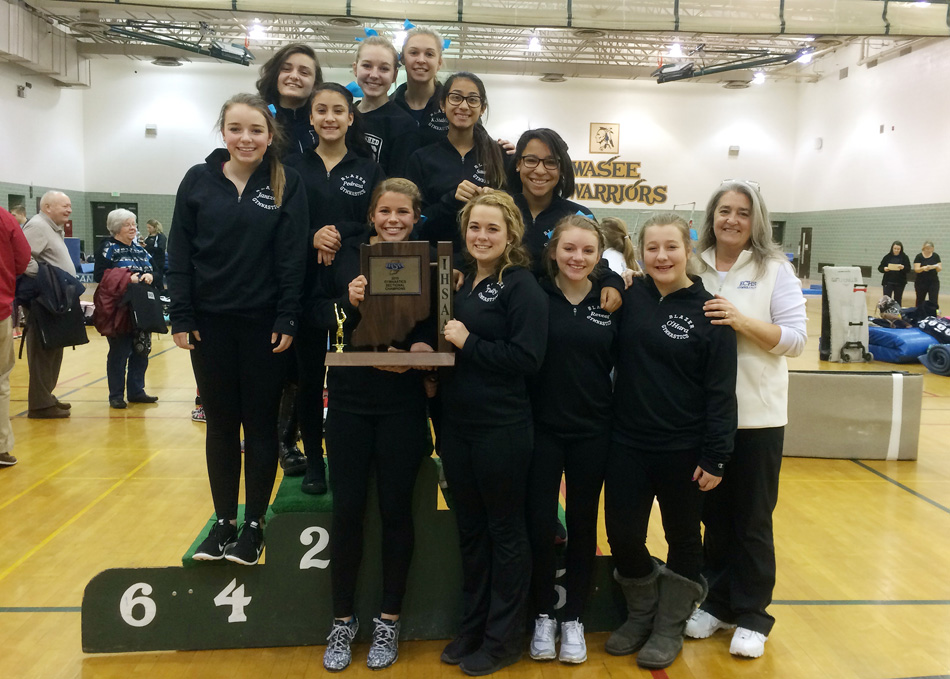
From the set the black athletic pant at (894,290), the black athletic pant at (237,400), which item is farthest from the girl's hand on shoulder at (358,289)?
the black athletic pant at (894,290)

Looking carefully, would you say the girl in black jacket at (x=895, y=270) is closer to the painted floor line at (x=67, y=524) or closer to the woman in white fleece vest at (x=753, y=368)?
the woman in white fleece vest at (x=753, y=368)

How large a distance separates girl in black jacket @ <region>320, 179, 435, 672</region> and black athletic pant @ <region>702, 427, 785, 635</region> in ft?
3.35

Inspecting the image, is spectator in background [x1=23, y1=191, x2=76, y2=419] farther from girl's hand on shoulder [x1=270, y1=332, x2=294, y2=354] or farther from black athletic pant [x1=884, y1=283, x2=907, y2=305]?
black athletic pant [x1=884, y1=283, x2=907, y2=305]

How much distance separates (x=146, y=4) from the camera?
11.1m

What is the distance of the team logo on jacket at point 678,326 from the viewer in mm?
2209

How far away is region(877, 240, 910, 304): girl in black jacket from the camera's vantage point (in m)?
12.3

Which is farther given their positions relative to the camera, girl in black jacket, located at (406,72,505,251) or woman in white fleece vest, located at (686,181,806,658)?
girl in black jacket, located at (406,72,505,251)

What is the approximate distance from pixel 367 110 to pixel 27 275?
3369 millimetres

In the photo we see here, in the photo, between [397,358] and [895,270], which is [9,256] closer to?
[397,358]

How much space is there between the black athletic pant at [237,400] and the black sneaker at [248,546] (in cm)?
4

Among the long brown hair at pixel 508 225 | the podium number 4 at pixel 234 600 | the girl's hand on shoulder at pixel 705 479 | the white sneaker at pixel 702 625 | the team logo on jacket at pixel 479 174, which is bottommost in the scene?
the white sneaker at pixel 702 625

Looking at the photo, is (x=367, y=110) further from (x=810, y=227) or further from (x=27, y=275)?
(x=810, y=227)

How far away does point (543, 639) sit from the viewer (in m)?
2.30

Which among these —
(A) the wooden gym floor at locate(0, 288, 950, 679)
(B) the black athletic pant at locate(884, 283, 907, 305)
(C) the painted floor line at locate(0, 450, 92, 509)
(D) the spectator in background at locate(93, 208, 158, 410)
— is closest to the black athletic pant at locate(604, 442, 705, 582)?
(A) the wooden gym floor at locate(0, 288, 950, 679)
